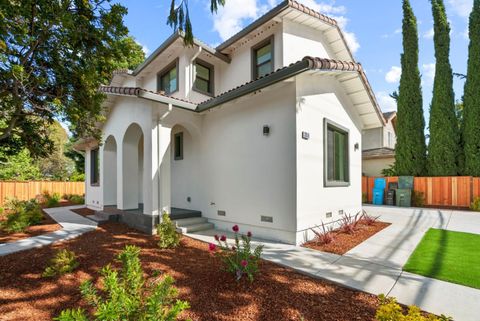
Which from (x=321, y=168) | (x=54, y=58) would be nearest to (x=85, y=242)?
(x=54, y=58)

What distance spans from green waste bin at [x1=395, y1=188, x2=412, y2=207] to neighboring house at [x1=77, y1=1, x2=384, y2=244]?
5.21m

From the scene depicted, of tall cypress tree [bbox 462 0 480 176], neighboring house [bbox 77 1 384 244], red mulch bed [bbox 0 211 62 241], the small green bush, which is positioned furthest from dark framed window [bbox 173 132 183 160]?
tall cypress tree [bbox 462 0 480 176]

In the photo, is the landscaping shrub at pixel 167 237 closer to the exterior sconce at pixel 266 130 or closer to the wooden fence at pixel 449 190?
the exterior sconce at pixel 266 130

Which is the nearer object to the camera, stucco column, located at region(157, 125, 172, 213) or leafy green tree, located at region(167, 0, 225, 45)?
leafy green tree, located at region(167, 0, 225, 45)

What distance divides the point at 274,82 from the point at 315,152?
2254 mm

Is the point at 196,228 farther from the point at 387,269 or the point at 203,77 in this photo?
the point at 203,77

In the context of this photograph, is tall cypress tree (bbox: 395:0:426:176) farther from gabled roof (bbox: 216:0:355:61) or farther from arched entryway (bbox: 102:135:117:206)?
arched entryway (bbox: 102:135:117:206)

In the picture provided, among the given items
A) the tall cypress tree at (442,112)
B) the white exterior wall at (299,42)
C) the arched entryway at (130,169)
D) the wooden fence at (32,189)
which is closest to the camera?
the white exterior wall at (299,42)

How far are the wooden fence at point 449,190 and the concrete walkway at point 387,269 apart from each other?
16.6ft

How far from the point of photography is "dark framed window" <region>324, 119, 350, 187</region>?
7293 millimetres

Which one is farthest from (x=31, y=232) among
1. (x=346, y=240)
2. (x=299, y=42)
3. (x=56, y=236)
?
(x=299, y=42)

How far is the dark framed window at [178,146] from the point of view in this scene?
31.2 ft

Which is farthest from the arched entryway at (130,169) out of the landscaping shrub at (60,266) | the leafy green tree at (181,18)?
the leafy green tree at (181,18)

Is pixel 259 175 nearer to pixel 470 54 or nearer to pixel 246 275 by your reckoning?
pixel 246 275
